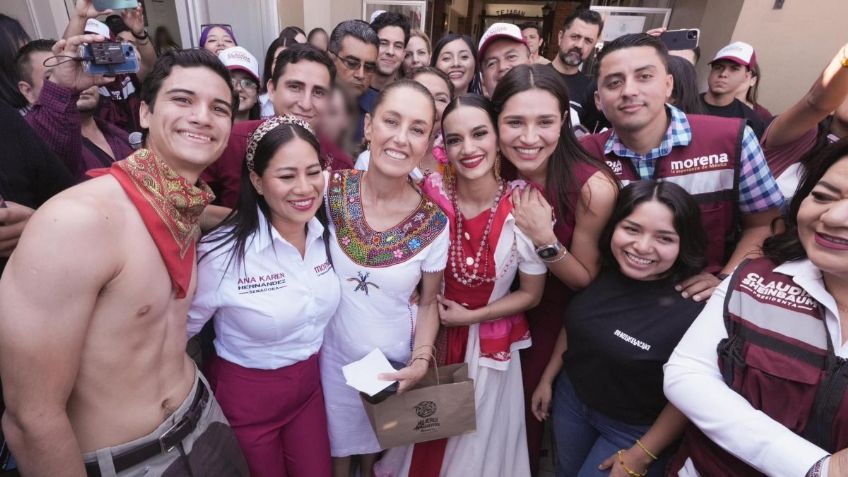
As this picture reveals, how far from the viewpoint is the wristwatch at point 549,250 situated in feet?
6.01

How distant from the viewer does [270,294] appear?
1638 mm

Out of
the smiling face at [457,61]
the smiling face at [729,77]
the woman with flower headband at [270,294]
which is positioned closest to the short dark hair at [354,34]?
the smiling face at [457,61]

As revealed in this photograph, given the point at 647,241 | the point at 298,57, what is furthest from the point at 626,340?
the point at 298,57

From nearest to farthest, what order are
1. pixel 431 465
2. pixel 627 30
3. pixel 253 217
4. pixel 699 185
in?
1. pixel 253 217
2. pixel 699 185
3. pixel 431 465
4. pixel 627 30

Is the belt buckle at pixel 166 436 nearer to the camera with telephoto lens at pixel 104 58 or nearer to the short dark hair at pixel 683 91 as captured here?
the camera with telephoto lens at pixel 104 58

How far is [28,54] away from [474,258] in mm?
2732

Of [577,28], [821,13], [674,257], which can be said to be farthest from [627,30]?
[674,257]

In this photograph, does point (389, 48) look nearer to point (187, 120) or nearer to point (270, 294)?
point (187, 120)

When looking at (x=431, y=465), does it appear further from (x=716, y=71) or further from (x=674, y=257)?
(x=716, y=71)

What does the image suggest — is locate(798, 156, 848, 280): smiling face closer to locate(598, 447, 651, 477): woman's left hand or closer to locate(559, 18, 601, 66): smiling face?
locate(598, 447, 651, 477): woman's left hand

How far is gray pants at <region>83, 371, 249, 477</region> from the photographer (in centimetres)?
124

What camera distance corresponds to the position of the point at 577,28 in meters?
4.15

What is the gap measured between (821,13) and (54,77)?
24.3ft

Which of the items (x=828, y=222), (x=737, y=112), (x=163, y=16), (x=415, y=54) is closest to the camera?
(x=828, y=222)
